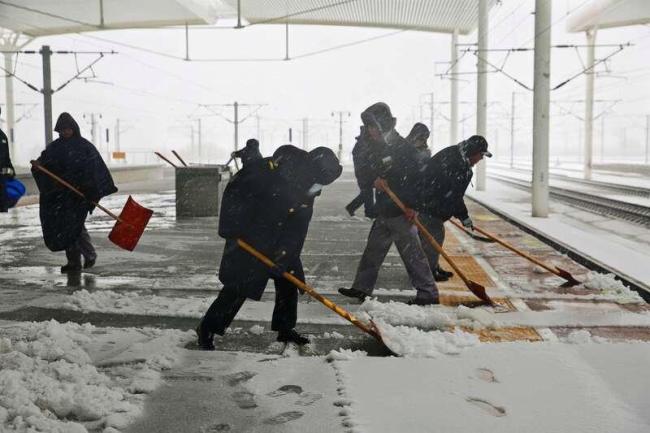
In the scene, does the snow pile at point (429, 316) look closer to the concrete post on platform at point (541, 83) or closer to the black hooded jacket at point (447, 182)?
the black hooded jacket at point (447, 182)

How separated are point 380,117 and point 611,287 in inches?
115

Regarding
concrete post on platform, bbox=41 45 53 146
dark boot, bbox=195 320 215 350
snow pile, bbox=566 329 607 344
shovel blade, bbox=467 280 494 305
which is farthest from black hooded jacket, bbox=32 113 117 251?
concrete post on platform, bbox=41 45 53 146

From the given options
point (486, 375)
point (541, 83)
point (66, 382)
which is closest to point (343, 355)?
point (486, 375)

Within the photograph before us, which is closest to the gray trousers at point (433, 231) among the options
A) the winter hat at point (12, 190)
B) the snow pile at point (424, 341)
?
the snow pile at point (424, 341)

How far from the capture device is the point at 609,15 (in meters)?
31.8

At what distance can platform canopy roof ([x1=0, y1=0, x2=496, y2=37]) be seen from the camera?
27344 millimetres

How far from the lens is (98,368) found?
13.0ft

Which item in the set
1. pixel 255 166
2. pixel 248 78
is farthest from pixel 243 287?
pixel 248 78

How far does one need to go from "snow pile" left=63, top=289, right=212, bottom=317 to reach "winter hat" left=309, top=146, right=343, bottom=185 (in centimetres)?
183

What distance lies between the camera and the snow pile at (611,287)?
19.9 feet

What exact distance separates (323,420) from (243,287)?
4.30ft

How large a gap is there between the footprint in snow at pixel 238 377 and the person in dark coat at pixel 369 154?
2398mm

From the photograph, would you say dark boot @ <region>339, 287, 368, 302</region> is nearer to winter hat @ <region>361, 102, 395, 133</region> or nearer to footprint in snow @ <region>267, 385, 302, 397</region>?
winter hat @ <region>361, 102, 395, 133</region>

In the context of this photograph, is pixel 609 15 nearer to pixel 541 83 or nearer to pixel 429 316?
pixel 541 83
